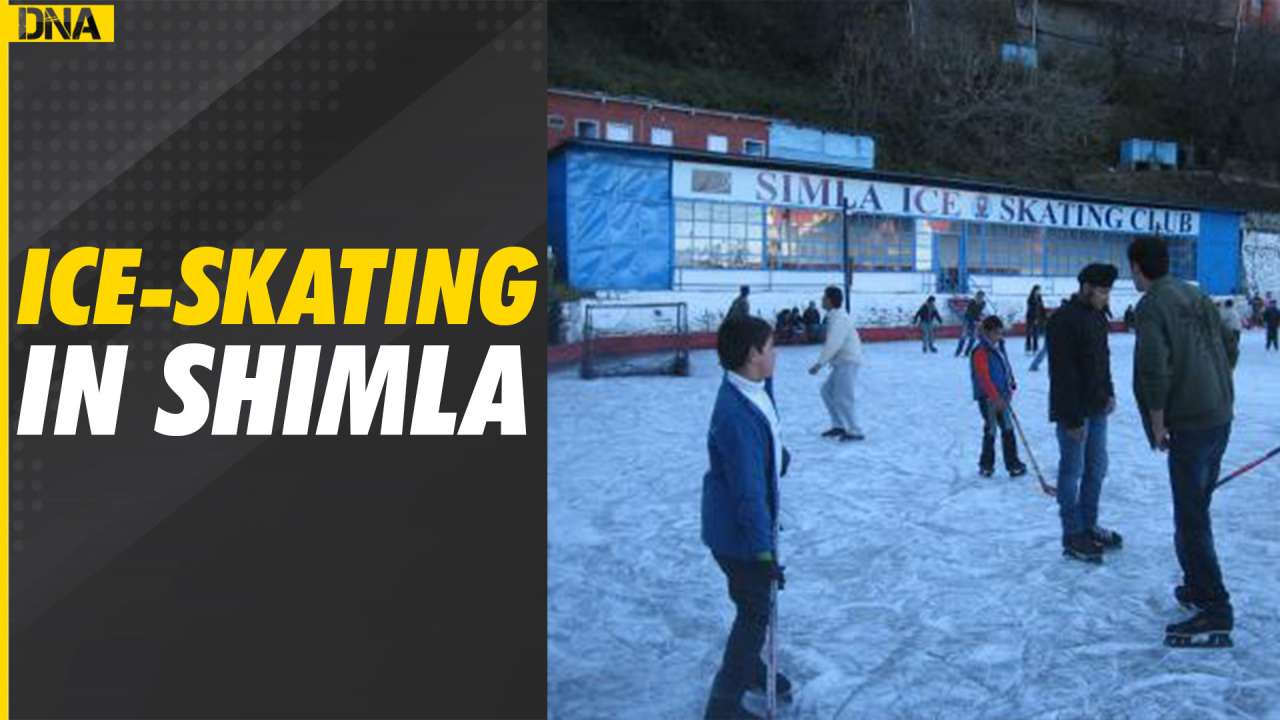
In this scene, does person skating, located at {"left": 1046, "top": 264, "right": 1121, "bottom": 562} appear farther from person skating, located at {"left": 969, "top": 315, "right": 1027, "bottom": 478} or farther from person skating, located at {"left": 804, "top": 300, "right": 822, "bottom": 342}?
person skating, located at {"left": 804, "top": 300, "right": 822, "bottom": 342}

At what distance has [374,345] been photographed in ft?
22.2

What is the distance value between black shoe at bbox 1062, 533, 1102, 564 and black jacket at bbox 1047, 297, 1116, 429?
2.15 ft

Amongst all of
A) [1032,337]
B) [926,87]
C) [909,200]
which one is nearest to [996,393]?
[1032,337]

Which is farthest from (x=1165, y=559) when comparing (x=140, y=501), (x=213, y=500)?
(x=140, y=501)

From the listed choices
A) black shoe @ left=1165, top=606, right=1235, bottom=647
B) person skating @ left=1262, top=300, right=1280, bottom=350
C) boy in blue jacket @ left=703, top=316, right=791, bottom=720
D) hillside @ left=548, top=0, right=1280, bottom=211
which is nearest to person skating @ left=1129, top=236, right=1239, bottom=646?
black shoe @ left=1165, top=606, right=1235, bottom=647

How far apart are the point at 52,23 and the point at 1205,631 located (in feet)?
21.8

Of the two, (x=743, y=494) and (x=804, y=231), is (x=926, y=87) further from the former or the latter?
(x=743, y=494)

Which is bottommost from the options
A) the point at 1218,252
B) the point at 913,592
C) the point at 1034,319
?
the point at 913,592

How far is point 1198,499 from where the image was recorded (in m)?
4.11

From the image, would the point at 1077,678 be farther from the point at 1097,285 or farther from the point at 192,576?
the point at 192,576

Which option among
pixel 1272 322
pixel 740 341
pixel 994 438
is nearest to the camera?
pixel 740 341

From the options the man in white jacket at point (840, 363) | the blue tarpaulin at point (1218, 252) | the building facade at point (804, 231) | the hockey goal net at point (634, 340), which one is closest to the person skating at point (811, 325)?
the building facade at point (804, 231)

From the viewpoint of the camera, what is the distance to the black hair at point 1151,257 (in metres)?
4.19

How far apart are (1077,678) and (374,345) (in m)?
4.97
